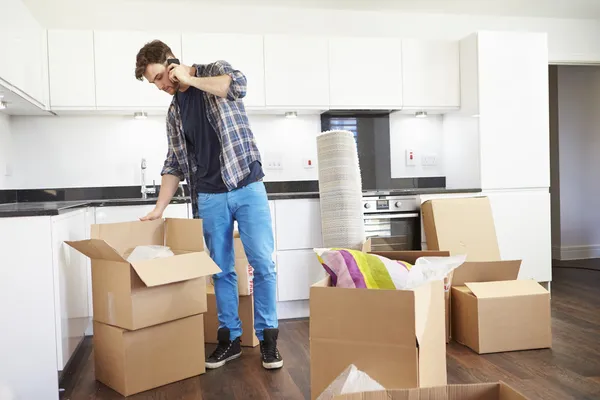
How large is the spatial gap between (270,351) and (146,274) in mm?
784

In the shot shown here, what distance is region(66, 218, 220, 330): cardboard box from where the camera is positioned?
7.36 feet

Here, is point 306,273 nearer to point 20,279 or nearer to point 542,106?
point 20,279

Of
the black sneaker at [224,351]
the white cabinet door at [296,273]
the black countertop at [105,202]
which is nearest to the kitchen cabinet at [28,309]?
the black countertop at [105,202]

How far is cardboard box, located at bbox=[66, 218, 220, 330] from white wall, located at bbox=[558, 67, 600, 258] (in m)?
4.69

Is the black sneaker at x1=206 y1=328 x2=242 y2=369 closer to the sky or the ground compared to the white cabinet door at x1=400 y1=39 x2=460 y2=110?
closer to the ground

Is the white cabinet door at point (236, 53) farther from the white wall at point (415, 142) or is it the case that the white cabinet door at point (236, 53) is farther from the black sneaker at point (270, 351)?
the black sneaker at point (270, 351)

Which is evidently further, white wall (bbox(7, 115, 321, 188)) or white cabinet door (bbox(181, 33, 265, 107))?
white wall (bbox(7, 115, 321, 188))

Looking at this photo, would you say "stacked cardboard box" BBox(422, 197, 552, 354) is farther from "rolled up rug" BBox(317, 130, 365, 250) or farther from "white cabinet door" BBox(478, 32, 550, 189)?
"white cabinet door" BBox(478, 32, 550, 189)

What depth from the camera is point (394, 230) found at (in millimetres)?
3803

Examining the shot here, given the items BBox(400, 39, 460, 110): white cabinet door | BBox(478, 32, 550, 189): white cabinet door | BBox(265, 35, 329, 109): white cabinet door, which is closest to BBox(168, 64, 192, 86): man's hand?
BBox(265, 35, 329, 109): white cabinet door

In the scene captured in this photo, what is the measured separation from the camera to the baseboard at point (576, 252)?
5.89m

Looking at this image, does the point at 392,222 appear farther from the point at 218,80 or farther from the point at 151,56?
the point at 151,56

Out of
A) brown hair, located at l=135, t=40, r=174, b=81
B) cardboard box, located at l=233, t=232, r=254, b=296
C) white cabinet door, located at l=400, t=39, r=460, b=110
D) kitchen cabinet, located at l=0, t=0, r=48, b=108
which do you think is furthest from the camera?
white cabinet door, located at l=400, t=39, r=460, b=110

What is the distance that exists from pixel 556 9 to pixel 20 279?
14.4ft
